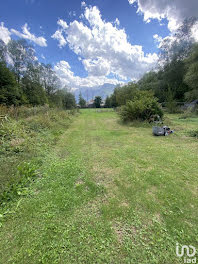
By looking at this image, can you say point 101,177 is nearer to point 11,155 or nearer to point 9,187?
point 9,187

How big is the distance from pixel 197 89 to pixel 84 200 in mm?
20839

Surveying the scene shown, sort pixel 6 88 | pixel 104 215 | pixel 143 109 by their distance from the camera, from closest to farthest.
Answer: pixel 104 215 < pixel 143 109 < pixel 6 88

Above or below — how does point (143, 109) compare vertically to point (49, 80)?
below

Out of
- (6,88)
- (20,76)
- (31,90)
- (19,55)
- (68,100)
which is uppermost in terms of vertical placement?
(19,55)

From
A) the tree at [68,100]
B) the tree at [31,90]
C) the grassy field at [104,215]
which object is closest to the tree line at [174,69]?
the tree at [68,100]

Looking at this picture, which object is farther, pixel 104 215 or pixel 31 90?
pixel 31 90

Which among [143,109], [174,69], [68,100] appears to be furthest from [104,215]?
[68,100]

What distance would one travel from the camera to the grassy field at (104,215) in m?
1.28

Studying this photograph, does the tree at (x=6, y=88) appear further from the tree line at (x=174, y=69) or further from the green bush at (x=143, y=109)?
the tree line at (x=174, y=69)

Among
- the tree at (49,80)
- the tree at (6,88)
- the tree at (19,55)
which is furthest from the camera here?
the tree at (49,80)

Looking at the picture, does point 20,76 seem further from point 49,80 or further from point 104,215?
point 104,215

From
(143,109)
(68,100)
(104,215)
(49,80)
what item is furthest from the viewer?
(68,100)

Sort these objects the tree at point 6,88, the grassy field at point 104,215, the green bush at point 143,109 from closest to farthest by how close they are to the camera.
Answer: the grassy field at point 104,215
the green bush at point 143,109
the tree at point 6,88

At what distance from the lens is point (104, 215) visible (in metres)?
1.69
